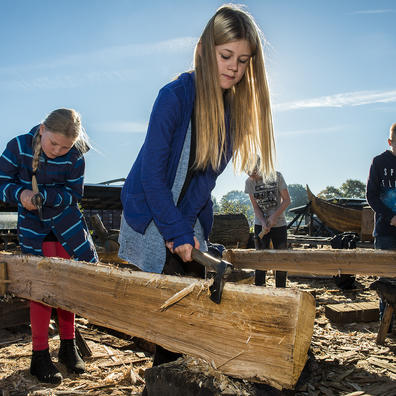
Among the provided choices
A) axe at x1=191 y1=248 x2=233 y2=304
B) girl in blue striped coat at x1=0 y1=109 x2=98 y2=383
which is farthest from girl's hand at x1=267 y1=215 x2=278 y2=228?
axe at x1=191 y1=248 x2=233 y2=304

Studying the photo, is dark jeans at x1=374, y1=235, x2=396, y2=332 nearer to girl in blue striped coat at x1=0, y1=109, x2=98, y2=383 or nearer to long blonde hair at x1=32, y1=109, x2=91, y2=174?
girl in blue striped coat at x1=0, y1=109, x2=98, y2=383

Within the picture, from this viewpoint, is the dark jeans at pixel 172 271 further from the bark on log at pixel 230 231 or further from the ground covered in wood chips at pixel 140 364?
the bark on log at pixel 230 231

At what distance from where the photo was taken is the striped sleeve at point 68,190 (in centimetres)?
289

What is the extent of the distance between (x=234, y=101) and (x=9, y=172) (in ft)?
5.52

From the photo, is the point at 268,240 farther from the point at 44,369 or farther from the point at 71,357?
the point at 44,369

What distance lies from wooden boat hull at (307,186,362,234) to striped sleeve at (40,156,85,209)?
18.2 meters

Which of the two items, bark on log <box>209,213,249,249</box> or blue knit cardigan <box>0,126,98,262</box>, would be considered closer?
blue knit cardigan <box>0,126,98,262</box>

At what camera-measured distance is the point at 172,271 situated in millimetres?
2062

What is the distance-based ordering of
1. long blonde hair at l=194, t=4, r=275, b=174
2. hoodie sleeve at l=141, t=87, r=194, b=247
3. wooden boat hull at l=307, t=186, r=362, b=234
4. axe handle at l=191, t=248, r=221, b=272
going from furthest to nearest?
wooden boat hull at l=307, t=186, r=362, b=234, long blonde hair at l=194, t=4, r=275, b=174, hoodie sleeve at l=141, t=87, r=194, b=247, axe handle at l=191, t=248, r=221, b=272

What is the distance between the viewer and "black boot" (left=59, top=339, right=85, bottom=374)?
9.69 feet

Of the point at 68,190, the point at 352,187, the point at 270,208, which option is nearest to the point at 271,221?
the point at 270,208

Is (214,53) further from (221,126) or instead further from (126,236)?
(126,236)

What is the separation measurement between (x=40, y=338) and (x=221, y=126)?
6.42ft

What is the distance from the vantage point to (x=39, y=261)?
2.34m
